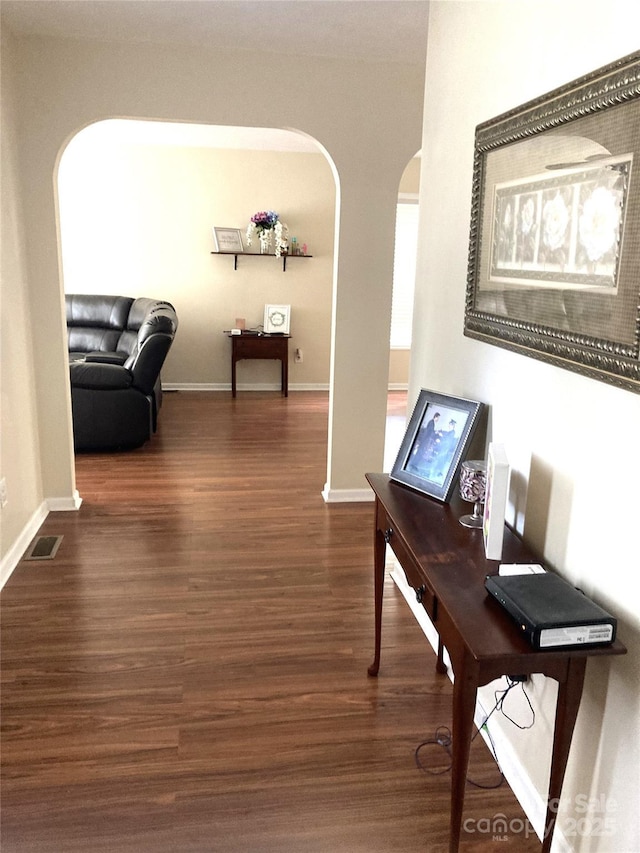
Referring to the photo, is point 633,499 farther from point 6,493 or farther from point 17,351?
point 17,351

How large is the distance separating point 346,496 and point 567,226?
275cm

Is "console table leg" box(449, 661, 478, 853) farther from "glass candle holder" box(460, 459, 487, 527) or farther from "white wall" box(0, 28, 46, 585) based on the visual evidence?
"white wall" box(0, 28, 46, 585)

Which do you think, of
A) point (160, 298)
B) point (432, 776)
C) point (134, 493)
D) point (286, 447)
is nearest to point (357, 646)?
point (432, 776)

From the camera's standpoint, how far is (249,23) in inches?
122

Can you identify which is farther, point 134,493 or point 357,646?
point 134,493

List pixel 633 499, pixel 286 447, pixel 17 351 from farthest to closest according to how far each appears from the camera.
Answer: pixel 286 447 → pixel 17 351 → pixel 633 499

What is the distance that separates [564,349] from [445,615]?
2.25 feet

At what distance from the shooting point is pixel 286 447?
17.3ft

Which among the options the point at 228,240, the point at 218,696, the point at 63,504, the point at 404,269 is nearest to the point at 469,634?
the point at 218,696

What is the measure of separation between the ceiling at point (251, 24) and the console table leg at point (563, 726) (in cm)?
265

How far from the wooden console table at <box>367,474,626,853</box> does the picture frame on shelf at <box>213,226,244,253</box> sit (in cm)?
557

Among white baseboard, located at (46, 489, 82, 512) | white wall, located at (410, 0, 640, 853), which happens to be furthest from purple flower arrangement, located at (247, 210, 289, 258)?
white wall, located at (410, 0, 640, 853)

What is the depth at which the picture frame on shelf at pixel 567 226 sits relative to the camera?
135 cm

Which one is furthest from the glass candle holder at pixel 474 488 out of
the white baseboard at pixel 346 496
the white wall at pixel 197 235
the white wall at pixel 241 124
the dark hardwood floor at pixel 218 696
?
the white wall at pixel 197 235
